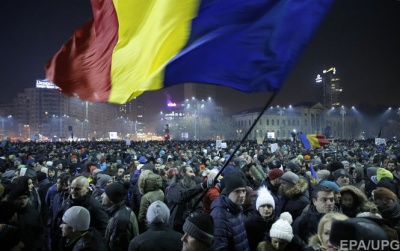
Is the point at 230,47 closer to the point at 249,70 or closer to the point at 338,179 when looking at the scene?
the point at 249,70

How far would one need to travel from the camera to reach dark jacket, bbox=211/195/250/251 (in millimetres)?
4141

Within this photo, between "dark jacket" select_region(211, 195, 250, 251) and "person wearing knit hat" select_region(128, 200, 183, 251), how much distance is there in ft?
1.58

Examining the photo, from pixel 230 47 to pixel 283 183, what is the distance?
298cm

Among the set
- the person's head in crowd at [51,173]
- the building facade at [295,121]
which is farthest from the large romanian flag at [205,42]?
the building facade at [295,121]

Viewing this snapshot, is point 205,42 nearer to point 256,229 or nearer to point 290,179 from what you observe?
point 256,229

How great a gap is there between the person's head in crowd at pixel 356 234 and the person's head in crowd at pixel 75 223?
9.41 feet

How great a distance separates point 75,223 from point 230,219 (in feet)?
5.98

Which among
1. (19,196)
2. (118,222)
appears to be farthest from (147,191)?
(19,196)

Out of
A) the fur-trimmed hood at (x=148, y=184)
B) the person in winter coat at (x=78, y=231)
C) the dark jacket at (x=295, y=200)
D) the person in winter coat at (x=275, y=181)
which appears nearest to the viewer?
the person in winter coat at (x=78, y=231)

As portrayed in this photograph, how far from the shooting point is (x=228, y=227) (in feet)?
13.8

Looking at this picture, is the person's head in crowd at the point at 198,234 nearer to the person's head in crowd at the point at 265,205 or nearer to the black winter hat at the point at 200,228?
the black winter hat at the point at 200,228

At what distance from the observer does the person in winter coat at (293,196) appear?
565 centimetres

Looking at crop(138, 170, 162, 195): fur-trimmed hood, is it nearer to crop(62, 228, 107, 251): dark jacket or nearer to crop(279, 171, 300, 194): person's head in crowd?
crop(62, 228, 107, 251): dark jacket

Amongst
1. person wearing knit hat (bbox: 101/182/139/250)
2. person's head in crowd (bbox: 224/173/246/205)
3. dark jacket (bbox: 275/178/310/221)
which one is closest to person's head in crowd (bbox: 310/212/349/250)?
person's head in crowd (bbox: 224/173/246/205)
